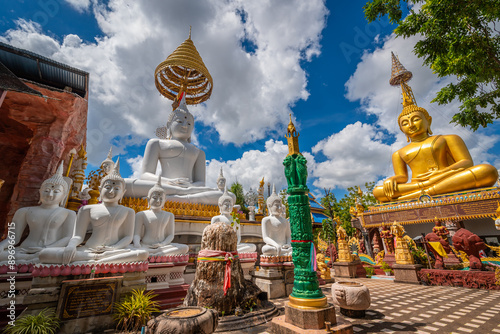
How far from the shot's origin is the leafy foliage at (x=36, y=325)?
3.14 m

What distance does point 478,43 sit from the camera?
246 inches

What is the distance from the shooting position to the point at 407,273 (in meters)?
9.05

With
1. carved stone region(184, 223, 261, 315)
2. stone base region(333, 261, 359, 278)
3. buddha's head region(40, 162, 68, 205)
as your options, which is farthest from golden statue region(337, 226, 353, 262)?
buddha's head region(40, 162, 68, 205)

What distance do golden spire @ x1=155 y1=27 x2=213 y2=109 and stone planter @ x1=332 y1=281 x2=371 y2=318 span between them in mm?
13834

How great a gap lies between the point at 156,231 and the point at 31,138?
6833 mm

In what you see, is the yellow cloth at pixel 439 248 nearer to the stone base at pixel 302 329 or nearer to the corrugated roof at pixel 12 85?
the stone base at pixel 302 329

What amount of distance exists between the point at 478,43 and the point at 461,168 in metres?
12.5

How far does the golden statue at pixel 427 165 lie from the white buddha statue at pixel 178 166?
585 inches

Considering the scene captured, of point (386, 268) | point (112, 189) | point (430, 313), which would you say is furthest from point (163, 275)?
point (386, 268)

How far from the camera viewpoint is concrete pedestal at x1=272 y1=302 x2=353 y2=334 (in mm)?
3375

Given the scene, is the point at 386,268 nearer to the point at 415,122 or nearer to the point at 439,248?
the point at 439,248

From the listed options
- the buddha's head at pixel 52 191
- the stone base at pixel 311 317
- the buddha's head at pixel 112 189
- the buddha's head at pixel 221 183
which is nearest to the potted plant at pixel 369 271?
the buddha's head at pixel 221 183

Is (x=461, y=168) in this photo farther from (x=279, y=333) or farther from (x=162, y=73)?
(x=162, y=73)

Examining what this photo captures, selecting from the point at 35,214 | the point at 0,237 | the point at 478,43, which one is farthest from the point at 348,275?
the point at 0,237
